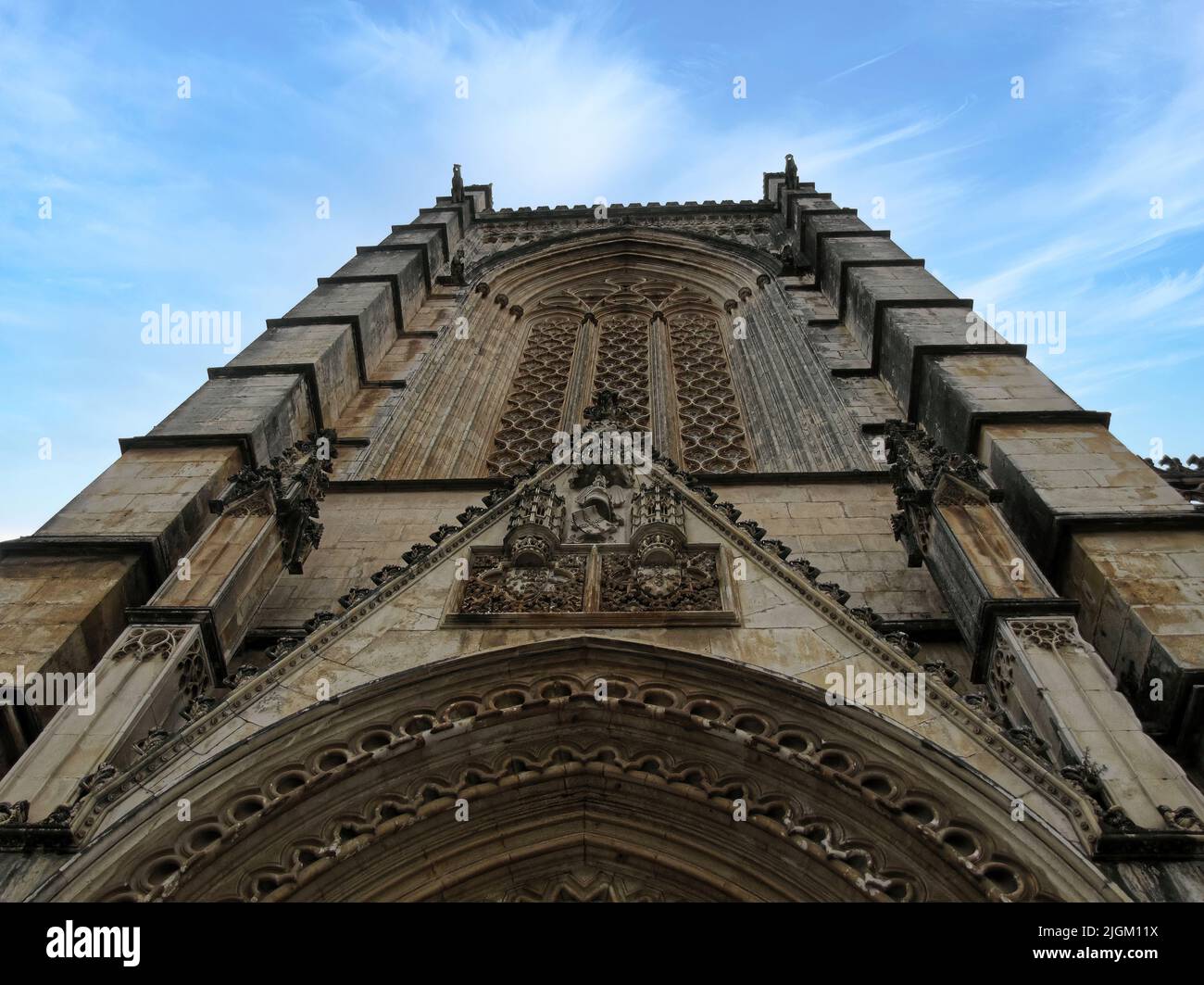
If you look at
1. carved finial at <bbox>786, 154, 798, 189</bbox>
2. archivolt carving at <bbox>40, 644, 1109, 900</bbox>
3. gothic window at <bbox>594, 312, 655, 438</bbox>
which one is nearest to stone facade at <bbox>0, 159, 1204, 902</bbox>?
archivolt carving at <bbox>40, 644, 1109, 900</bbox>

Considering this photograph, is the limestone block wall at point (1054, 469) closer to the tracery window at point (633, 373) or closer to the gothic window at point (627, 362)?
the tracery window at point (633, 373)

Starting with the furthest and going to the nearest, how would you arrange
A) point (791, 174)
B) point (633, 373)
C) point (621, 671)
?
point (791, 174) → point (633, 373) → point (621, 671)

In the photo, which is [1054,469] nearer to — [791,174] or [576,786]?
[576,786]

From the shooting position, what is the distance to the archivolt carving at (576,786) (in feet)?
16.6

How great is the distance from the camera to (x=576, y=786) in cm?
618

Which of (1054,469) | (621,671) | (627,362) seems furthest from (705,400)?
(621,671)

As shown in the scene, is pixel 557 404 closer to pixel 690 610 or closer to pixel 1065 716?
pixel 690 610

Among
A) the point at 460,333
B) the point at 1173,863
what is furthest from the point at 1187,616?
the point at 460,333

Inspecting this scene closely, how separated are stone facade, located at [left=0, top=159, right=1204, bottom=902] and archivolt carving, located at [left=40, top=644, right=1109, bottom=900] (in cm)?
2

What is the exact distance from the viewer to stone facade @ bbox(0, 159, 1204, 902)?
16.8ft

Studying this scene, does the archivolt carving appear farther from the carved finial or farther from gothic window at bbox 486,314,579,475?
the carved finial

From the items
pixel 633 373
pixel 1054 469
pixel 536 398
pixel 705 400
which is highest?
pixel 633 373

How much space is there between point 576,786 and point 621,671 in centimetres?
73
